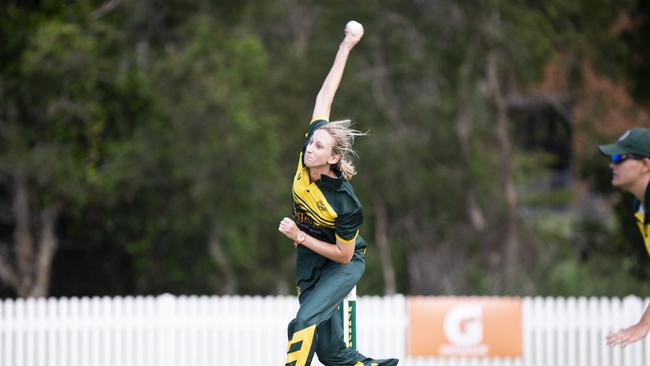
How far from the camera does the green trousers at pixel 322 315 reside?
18.3ft

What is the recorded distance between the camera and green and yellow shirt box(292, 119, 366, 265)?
5.61 metres

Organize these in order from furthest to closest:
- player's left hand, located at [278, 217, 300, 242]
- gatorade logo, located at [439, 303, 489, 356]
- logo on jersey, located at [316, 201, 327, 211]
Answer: gatorade logo, located at [439, 303, 489, 356]
logo on jersey, located at [316, 201, 327, 211]
player's left hand, located at [278, 217, 300, 242]

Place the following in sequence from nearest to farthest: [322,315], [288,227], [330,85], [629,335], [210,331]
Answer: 1. [629,335]
2. [288,227]
3. [322,315]
4. [330,85]
5. [210,331]

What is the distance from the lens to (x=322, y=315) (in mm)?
5648

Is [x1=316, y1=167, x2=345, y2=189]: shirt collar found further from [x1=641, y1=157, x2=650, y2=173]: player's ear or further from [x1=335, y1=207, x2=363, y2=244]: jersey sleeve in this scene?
[x1=641, y1=157, x2=650, y2=173]: player's ear

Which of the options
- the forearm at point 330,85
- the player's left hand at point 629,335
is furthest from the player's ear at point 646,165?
the forearm at point 330,85

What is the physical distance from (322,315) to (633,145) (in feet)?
6.06

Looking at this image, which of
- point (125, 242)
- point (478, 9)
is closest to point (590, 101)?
point (478, 9)

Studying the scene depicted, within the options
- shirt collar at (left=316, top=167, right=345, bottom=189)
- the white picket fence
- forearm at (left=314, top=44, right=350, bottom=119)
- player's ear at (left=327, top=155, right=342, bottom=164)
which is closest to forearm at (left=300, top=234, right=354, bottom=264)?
shirt collar at (left=316, top=167, right=345, bottom=189)

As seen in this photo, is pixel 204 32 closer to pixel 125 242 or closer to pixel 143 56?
pixel 143 56

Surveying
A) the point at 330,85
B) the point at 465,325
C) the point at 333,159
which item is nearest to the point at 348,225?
the point at 333,159

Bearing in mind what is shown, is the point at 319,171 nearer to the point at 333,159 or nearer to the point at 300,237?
the point at 333,159

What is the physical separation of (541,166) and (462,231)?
433cm

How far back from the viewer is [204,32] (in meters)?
20.4
